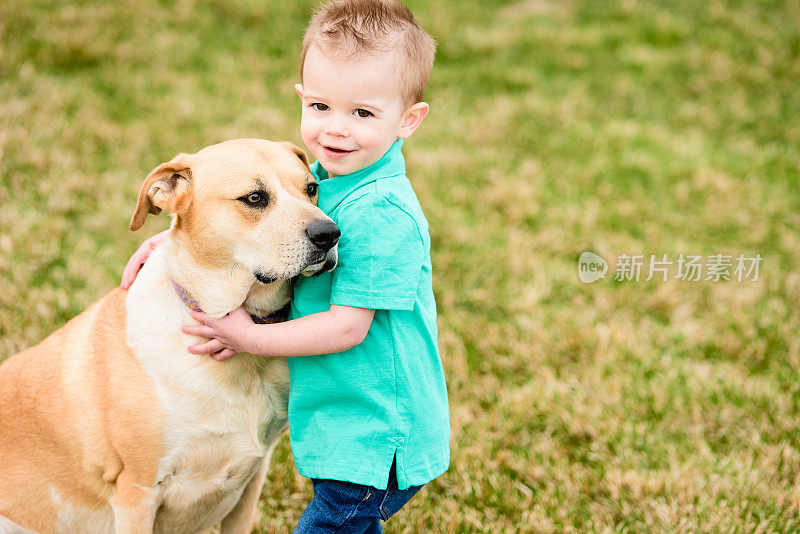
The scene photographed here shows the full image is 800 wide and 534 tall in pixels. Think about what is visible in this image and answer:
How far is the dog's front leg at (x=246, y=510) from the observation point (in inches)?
121

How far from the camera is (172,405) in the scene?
8.17 feet

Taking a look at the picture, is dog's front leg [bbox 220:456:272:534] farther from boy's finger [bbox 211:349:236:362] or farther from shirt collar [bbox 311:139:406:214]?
shirt collar [bbox 311:139:406:214]

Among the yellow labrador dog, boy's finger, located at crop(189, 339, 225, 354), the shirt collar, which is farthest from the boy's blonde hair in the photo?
boy's finger, located at crop(189, 339, 225, 354)

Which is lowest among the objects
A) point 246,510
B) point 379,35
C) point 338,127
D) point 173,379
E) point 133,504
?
point 246,510

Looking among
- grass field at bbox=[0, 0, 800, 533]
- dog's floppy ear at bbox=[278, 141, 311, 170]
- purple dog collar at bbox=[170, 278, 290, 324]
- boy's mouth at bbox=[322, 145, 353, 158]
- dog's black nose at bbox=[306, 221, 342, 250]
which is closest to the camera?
dog's black nose at bbox=[306, 221, 342, 250]

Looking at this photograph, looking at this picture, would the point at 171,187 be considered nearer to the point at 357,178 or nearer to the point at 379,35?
the point at 357,178

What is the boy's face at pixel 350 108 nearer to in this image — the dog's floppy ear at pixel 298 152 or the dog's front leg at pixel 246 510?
the dog's floppy ear at pixel 298 152

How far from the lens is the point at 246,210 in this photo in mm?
2395

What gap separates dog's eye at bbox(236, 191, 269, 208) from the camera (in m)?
2.41

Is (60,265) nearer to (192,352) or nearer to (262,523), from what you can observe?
(262,523)

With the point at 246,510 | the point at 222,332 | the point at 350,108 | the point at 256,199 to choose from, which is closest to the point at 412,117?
the point at 350,108

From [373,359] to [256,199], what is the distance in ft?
2.19

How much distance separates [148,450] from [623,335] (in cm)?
346

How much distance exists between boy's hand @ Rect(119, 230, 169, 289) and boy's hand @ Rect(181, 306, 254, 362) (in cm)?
44
